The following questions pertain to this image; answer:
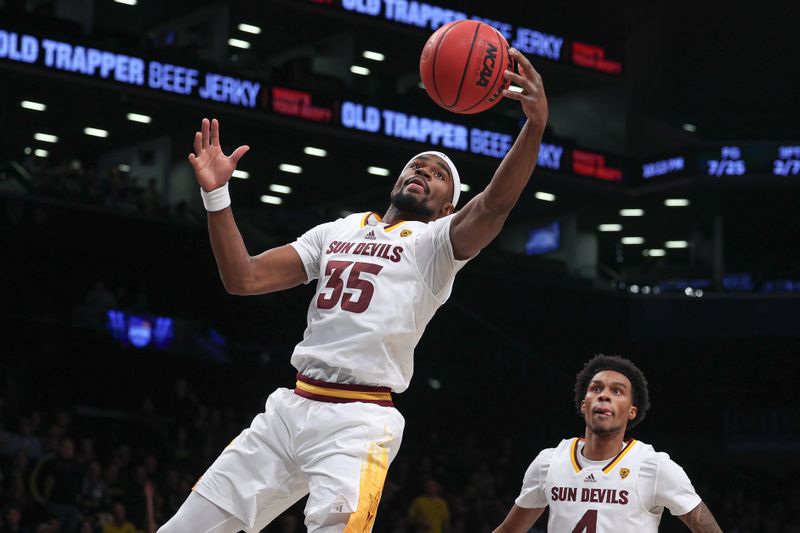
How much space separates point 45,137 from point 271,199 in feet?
22.5

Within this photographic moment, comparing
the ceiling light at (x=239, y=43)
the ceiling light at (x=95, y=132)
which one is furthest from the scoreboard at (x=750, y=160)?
the ceiling light at (x=95, y=132)

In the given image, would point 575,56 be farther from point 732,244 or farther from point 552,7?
point 732,244

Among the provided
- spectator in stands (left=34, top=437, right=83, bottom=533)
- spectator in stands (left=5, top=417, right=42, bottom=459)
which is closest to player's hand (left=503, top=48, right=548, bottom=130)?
spectator in stands (left=34, top=437, right=83, bottom=533)

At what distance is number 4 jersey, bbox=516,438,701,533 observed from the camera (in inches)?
263

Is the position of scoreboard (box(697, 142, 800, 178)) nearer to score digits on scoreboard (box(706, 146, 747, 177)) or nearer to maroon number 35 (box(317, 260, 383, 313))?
score digits on scoreboard (box(706, 146, 747, 177))

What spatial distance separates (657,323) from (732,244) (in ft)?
19.6

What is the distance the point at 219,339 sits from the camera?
2272 cm

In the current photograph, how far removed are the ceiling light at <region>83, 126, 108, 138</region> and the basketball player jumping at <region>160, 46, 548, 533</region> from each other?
23842 mm

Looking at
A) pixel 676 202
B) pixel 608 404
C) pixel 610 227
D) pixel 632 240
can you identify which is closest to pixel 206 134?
pixel 608 404

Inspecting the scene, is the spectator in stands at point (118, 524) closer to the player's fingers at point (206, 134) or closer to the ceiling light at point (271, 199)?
the player's fingers at point (206, 134)

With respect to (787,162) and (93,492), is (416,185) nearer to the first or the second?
(93,492)

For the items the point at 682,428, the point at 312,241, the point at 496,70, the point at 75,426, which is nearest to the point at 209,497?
the point at 312,241

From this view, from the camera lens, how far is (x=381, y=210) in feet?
114

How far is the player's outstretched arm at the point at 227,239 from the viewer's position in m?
5.86
